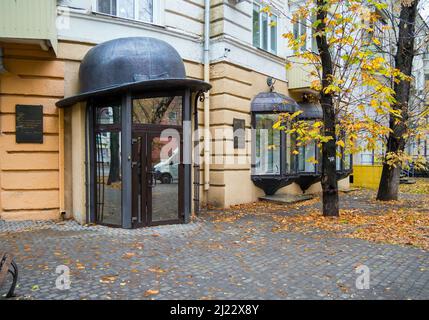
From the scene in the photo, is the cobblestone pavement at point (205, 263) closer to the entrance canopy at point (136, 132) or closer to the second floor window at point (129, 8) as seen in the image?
the entrance canopy at point (136, 132)

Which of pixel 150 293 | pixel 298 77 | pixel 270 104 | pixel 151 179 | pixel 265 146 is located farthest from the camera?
pixel 298 77

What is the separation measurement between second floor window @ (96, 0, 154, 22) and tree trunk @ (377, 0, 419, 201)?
24.9ft

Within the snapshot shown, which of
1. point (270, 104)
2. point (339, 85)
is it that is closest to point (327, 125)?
point (339, 85)

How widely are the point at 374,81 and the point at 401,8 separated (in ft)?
17.7

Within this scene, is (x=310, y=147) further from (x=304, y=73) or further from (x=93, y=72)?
(x=93, y=72)

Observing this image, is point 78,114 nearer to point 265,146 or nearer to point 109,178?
point 109,178

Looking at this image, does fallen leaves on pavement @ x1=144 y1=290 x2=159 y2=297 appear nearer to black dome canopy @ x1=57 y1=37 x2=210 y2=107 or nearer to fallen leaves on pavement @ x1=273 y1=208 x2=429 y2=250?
fallen leaves on pavement @ x1=273 y1=208 x2=429 y2=250

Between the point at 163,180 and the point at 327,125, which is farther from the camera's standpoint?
the point at 327,125

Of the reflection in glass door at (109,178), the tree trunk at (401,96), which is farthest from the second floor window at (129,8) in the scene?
the tree trunk at (401,96)

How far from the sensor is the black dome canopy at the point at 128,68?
8.15m

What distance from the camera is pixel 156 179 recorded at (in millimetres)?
8453

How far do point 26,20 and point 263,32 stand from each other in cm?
780

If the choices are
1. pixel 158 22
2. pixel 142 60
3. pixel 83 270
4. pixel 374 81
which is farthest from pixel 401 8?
pixel 83 270

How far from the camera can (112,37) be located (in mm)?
9609
